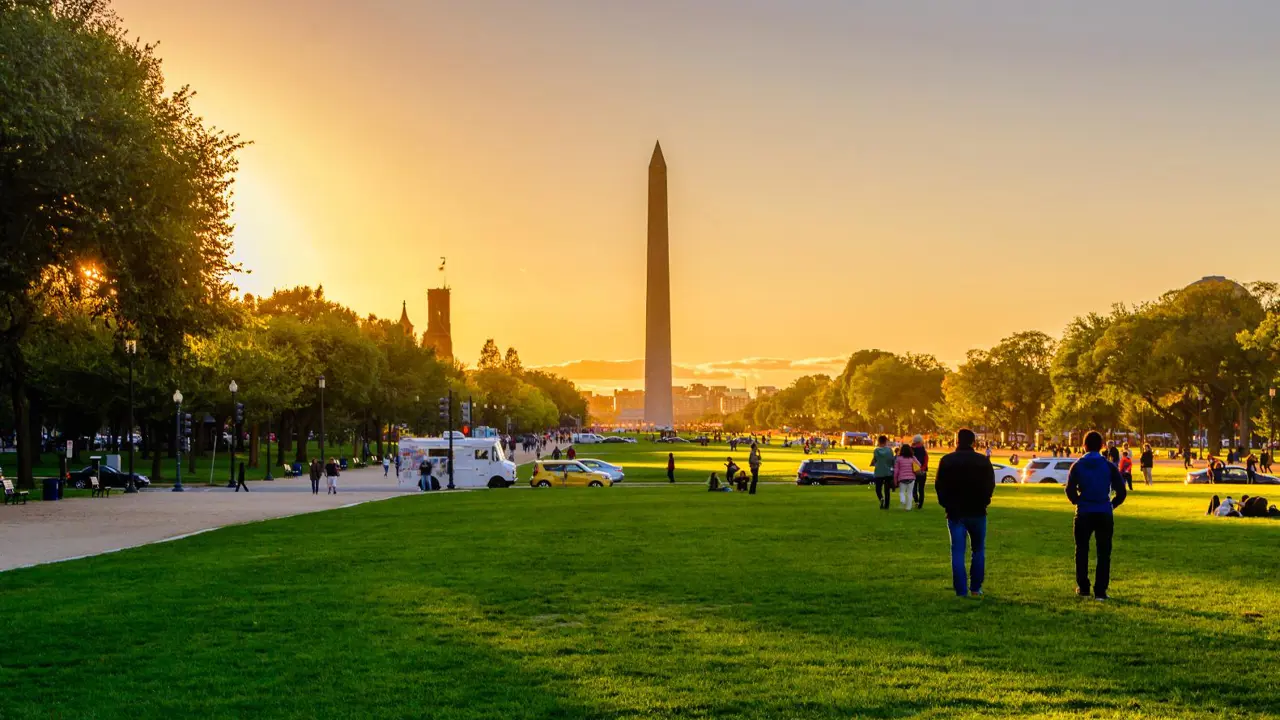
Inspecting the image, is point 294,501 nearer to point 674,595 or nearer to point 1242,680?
point 674,595

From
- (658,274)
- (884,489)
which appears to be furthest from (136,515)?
(658,274)

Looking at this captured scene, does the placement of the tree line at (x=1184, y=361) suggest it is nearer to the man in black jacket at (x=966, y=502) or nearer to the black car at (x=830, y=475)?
the black car at (x=830, y=475)

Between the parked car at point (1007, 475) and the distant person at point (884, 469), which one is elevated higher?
the distant person at point (884, 469)

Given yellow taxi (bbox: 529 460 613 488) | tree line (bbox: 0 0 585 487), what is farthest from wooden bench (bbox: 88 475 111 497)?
yellow taxi (bbox: 529 460 613 488)

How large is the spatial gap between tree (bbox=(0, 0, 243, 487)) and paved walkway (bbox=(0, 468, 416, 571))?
5.82 m

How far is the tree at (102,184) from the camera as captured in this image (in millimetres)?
30141

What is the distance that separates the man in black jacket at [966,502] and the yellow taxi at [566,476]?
41.5 meters

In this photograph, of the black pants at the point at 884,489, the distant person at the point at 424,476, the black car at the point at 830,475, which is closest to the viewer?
the black pants at the point at 884,489

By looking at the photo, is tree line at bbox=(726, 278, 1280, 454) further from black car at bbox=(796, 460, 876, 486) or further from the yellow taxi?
the yellow taxi

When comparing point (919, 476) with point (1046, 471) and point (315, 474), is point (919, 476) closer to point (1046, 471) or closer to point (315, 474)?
point (315, 474)

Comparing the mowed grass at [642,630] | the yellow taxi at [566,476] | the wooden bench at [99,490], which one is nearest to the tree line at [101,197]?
the wooden bench at [99,490]

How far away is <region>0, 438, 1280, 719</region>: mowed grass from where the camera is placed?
10008 mm

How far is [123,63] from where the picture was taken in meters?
36.8

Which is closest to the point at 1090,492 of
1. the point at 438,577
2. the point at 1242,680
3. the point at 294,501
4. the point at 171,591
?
the point at 1242,680
